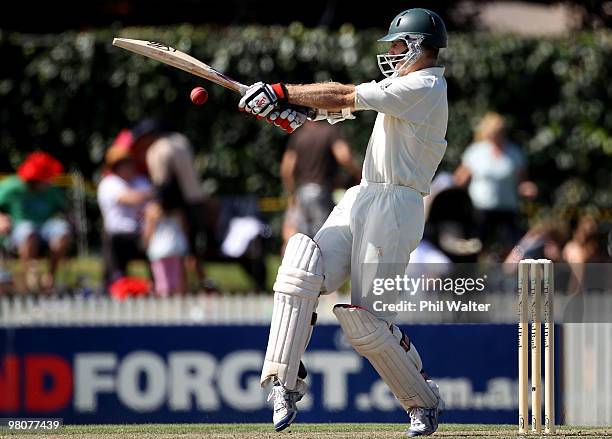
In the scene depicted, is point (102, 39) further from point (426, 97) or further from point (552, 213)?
point (426, 97)

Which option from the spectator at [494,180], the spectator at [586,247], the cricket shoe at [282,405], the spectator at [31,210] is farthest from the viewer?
the spectator at [31,210]

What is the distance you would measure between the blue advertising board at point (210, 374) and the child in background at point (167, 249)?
1908 millimetres

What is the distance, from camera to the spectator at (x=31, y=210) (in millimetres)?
12062

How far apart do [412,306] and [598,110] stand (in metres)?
6.82

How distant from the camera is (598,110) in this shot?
14305 mm

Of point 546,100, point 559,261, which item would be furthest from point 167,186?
point 546,100

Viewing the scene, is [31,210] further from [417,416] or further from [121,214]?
[417,416]

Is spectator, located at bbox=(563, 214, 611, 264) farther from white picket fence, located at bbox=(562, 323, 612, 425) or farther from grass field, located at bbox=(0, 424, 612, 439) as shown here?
grass field, located at bbox=(0, 424, 612, 439)

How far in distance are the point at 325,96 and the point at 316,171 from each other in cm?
430

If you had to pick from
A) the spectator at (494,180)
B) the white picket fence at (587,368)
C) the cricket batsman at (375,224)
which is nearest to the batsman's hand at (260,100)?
the cricket batsman at (375,224)

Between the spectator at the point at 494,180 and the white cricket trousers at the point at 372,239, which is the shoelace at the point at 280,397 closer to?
the white cricket trousers at the point at 372,239

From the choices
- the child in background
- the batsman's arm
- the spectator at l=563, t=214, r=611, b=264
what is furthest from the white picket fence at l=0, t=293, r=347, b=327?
the batsman's arm

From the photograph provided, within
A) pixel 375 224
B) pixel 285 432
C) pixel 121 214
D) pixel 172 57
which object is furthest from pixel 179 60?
pixel 121 214

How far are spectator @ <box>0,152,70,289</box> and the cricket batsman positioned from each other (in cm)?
581
